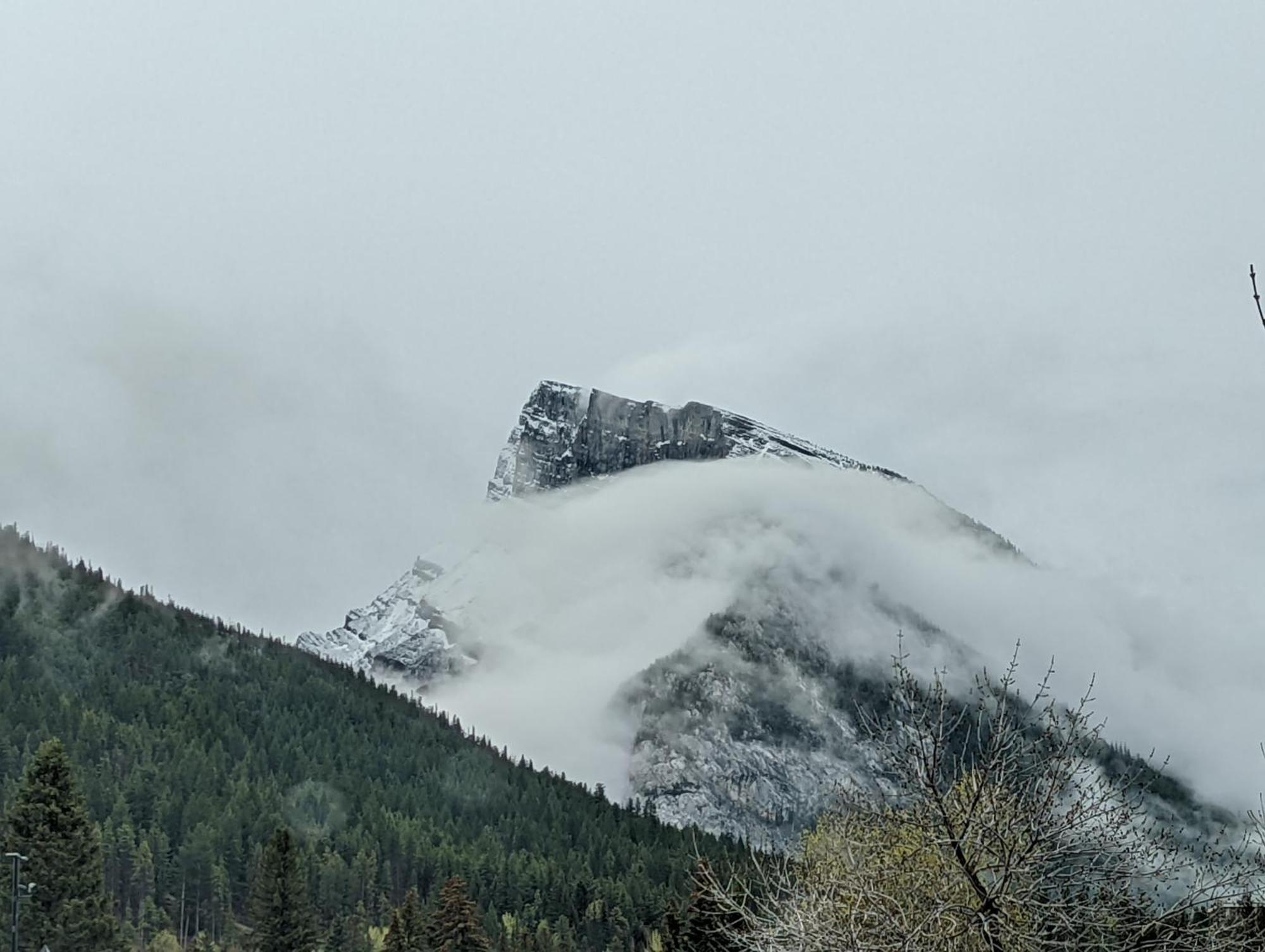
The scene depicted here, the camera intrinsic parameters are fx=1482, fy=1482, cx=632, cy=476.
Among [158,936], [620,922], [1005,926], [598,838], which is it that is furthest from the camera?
[598,838]

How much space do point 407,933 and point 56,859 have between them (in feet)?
74.9

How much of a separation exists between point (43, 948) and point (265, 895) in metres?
22.2

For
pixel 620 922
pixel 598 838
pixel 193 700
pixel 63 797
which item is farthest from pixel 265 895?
pixel 193 700

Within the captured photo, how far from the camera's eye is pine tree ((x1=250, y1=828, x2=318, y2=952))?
8400 centimetres

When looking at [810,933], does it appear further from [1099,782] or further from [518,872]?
[518,872]

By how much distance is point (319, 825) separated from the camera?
164m

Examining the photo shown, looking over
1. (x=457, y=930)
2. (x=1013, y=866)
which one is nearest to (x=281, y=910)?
(x=457, y=930)

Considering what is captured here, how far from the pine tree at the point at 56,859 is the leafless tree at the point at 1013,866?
5296 cm

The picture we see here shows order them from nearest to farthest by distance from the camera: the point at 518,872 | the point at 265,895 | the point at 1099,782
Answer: the point at 1099,782 < the point at 265,895 < the point at 518,872

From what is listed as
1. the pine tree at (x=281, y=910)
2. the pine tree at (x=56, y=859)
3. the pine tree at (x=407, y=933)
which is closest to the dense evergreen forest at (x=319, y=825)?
the pine tree at (x=281, y=910)

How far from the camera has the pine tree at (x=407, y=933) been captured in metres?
80.3

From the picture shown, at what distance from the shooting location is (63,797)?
64938 mm

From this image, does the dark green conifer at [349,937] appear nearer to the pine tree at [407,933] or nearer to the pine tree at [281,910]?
the pine tree at [281,910]

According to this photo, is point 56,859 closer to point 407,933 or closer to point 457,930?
point 407,933
